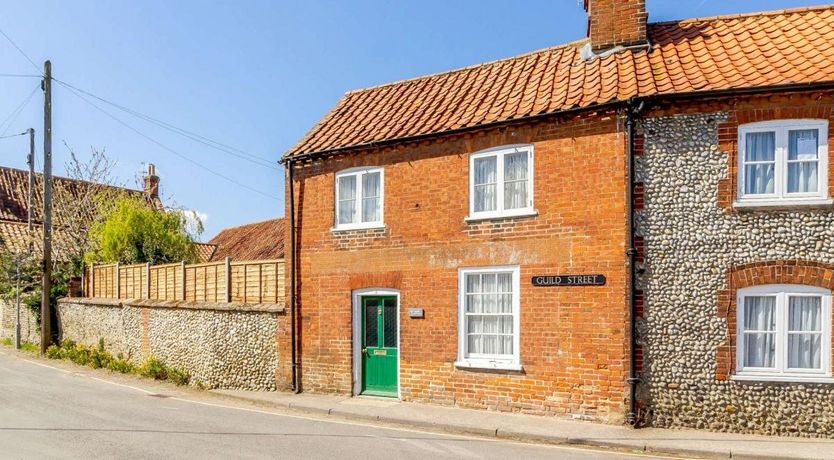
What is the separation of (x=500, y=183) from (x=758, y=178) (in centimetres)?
462

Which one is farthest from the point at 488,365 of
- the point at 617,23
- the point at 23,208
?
the point at 23,208

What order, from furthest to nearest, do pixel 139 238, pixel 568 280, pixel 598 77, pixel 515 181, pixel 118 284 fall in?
pixel 139 238, pixel 118 284, pixel 515 181, pixel 598 77, pixel 568 280

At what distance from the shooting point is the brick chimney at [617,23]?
518 inches

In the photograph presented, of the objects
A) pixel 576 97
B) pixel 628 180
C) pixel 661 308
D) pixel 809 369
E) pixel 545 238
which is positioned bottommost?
pixel 809 369

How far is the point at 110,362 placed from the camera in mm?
20344

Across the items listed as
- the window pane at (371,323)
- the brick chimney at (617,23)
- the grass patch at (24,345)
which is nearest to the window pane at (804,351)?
the brick chimney at (617,23)

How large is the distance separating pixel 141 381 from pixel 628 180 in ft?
47.5

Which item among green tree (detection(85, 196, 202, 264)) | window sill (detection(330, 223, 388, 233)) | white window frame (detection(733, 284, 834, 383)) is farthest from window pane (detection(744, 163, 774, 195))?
green tree (detection(85, 196, 202, 264))

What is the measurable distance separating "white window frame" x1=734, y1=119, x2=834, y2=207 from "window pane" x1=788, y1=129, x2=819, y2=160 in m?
0.06

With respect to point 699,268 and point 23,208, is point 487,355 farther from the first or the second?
point 23,208

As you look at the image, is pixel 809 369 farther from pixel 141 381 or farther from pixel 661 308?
pixel 141 381

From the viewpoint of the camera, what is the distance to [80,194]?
31.1 m

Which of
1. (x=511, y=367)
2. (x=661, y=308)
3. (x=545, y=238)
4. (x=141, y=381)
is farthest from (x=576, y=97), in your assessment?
(x=141, y=381)

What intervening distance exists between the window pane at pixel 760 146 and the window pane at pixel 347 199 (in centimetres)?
819
